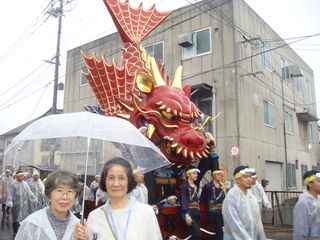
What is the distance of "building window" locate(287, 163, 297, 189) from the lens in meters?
17.7

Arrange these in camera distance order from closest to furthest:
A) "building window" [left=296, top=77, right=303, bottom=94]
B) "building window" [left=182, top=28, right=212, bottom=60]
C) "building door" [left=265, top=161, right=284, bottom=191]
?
"building window" [left=182, top=28, right=212, bottom=60]
"building door" [left=265, top=161, right=284, bottom=191]
"building window" [left=296, top=77, right=303, bottom=94]

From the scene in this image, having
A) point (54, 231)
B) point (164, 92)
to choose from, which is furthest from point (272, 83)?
point (54, 231)

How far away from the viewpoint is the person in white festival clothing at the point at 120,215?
2.60m

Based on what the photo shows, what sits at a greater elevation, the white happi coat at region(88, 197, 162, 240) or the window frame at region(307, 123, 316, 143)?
the window frame at region(307, 123, 316, 143)

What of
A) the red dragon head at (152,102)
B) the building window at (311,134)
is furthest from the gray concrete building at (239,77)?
the red dragon head at (152,102)

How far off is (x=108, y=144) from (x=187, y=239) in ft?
11.8

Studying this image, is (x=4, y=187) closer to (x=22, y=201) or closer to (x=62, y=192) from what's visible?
(x=22, y=201)

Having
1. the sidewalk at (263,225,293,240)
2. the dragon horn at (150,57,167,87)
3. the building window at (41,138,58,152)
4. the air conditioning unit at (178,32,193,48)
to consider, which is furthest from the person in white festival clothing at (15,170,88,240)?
the air conditioning unit at (178,32,193,48)

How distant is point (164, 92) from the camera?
23.2 feet

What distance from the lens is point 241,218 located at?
14.3 feet

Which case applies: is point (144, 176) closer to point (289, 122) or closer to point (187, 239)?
point (187, 239)

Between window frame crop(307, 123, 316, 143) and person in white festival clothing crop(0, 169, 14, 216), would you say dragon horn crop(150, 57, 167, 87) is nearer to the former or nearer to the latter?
person in white festival clothing crop(0, 169, 14, 216)

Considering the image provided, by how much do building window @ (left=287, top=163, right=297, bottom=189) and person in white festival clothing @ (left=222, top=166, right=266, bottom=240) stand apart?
46.3ft

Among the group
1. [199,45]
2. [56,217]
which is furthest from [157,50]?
[56,217]
